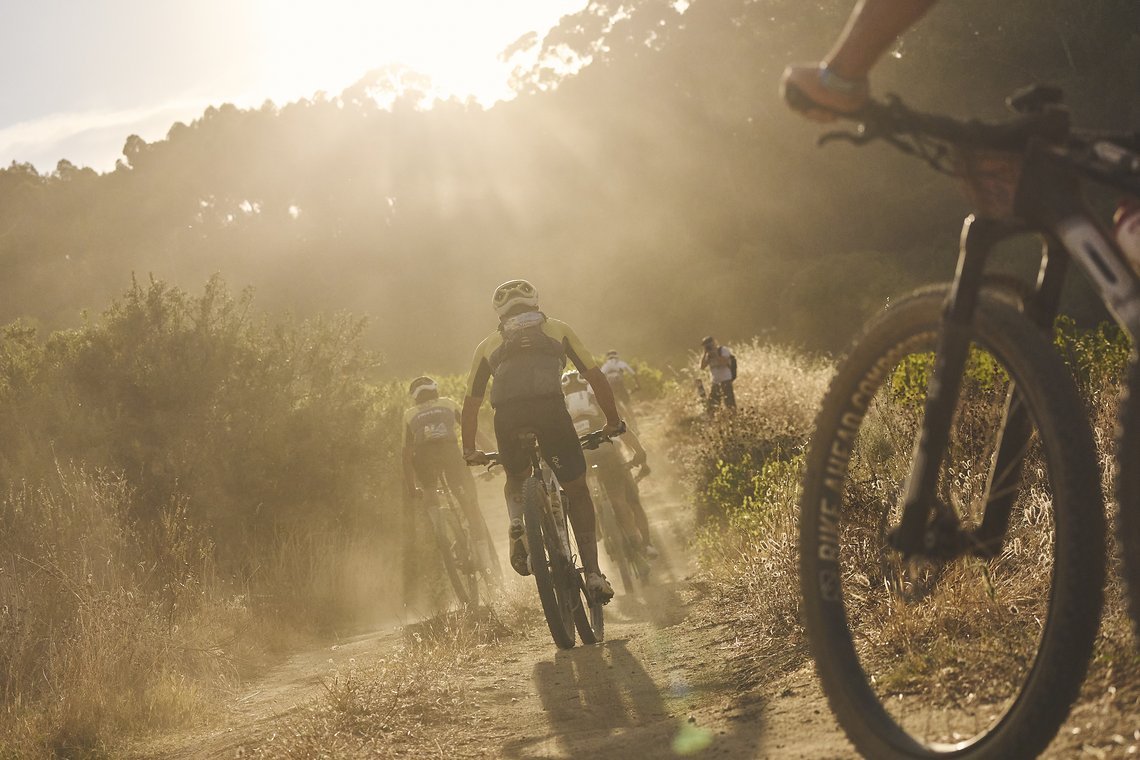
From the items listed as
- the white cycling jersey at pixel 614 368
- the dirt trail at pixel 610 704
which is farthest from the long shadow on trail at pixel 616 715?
the white cycling jersey at pixel 614 368

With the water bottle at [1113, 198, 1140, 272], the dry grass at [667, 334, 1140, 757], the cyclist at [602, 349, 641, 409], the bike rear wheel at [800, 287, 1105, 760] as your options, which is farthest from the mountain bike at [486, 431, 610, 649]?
the cyclist at [602, 349, 641, 409]

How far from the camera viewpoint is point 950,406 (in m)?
2.52

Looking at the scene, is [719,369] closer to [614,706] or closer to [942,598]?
[614,706]

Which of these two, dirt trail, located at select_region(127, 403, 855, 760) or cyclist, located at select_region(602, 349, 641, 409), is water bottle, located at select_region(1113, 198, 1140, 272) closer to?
dirt trail, located at select_region(127, 403, 855, 760)

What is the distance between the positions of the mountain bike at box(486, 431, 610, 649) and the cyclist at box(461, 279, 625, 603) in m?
0.08

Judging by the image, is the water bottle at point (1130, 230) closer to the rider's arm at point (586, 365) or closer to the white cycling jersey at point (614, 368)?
the rider's arm at point (586, 365)

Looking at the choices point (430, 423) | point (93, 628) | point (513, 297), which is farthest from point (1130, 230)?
point (430, 423)

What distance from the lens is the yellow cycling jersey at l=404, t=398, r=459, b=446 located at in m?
11.4

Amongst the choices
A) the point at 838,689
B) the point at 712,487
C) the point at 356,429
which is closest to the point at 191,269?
the point at 356,429

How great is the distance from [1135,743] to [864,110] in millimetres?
1538

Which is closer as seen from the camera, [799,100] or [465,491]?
[799,100]

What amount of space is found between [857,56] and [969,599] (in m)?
2.59

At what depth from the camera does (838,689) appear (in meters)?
2.79

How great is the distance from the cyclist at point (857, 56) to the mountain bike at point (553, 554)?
4827 mm
